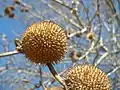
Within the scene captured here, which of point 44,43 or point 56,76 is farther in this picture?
point 44,43

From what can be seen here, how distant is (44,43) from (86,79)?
25 cm

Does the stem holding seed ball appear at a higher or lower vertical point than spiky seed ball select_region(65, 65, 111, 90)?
higher

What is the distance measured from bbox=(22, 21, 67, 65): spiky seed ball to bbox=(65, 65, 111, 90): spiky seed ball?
4.5 inches

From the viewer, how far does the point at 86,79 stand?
52.6 inches

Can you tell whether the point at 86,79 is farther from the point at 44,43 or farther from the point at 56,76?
the point at 44,43

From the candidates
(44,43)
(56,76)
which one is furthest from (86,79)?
(44,43)

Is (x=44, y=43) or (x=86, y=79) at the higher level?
(x=44, y=43)

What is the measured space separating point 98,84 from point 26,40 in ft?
1.23

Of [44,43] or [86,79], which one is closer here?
[86,79]

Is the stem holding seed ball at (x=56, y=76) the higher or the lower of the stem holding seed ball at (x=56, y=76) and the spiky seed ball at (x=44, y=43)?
the lower

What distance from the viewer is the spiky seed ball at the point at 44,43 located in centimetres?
141

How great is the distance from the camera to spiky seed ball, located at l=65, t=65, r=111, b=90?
4.22ft

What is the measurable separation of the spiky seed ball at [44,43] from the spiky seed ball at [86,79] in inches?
4.5

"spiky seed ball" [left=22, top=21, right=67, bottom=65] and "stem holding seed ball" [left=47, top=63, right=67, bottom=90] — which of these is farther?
"spiky seed ball" [left=22, top=21, right=67, bottom=65]
